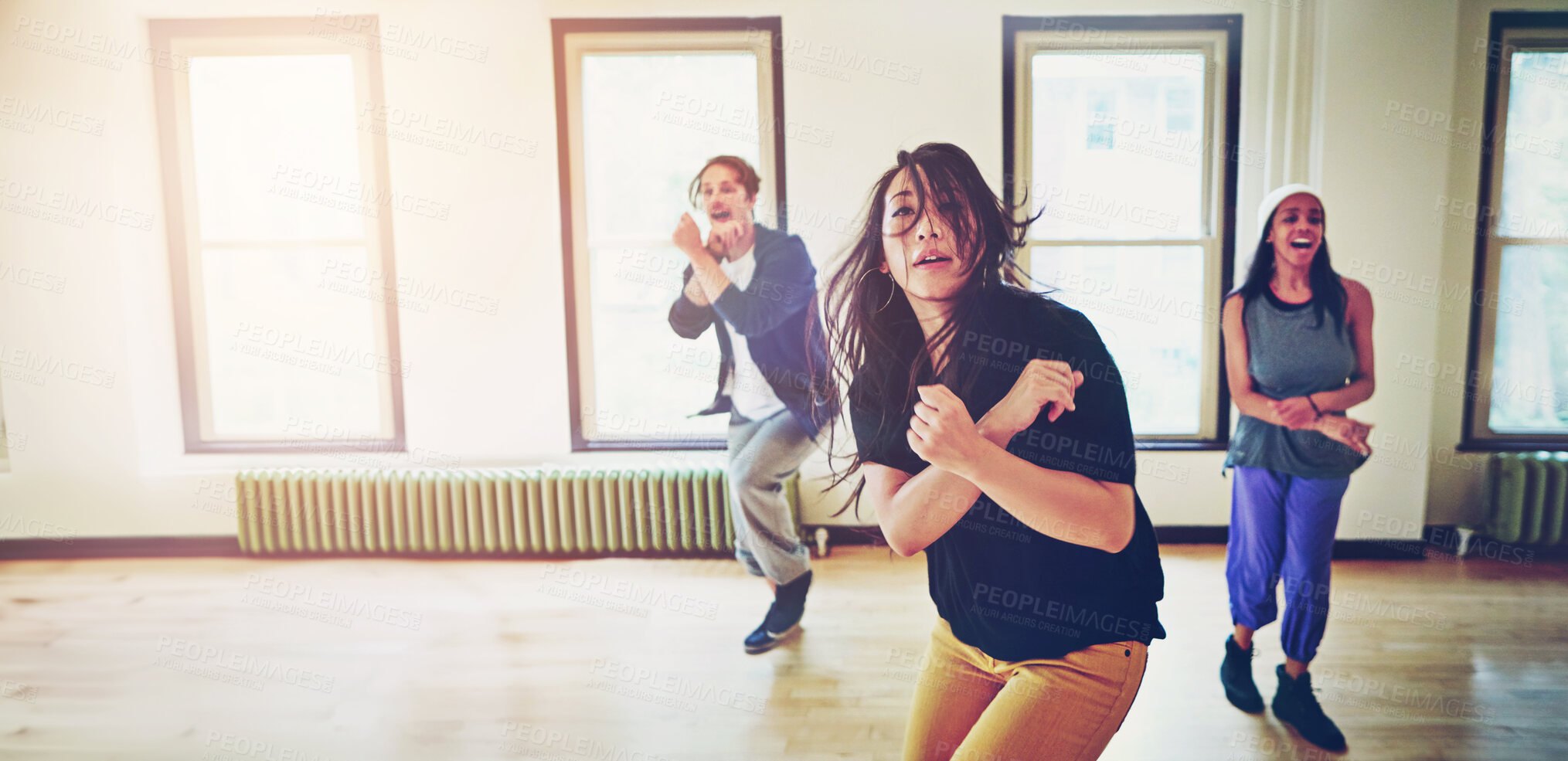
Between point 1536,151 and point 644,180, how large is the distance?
13.2 ft

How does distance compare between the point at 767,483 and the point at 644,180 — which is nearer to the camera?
the point at 767,483

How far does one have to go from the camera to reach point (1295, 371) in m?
2.20

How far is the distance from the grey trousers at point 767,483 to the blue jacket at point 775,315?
9cm

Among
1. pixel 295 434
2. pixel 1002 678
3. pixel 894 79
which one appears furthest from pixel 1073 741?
pixel 295 434

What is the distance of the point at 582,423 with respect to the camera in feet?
13.1

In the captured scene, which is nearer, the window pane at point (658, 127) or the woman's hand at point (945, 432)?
the woman's hand at point (945, 432)

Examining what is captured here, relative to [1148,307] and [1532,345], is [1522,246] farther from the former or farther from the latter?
[1148,307]

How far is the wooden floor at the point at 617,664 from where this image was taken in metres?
2.30

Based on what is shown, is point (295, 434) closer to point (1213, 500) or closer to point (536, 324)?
point (536, 324)

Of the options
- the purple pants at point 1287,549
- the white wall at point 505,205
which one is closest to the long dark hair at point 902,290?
the purple pants at point 1287,549

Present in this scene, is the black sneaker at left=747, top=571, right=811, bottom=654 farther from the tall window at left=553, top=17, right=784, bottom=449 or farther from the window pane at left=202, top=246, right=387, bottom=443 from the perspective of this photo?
the window pane at left=202, top=246, right=387, bottom=443

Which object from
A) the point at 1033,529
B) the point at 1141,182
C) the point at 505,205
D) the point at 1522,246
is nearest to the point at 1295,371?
the point at 1033,529

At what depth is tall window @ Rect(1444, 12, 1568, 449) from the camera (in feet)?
12.0

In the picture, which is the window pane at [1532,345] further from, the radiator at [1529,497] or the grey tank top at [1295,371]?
the grey tank top at [1295,371]
